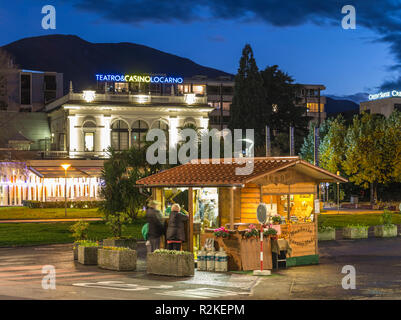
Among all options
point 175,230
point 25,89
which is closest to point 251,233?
point 175,230

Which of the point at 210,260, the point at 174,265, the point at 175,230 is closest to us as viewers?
the point at 174,265

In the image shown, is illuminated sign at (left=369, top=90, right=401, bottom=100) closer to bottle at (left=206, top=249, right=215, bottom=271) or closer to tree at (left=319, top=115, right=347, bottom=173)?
tree at (left=319, top=115, right=347, bottom=173)

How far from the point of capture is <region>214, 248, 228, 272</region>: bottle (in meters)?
20.8

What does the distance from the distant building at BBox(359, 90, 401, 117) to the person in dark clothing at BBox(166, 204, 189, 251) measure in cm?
10719

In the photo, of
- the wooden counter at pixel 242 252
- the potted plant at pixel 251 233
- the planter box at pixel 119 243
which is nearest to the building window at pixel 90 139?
the planter box at pixel 119 243

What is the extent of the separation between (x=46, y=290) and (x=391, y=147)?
59.7 meters

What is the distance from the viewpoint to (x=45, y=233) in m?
37.4

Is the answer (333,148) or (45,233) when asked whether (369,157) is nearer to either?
(333,148)

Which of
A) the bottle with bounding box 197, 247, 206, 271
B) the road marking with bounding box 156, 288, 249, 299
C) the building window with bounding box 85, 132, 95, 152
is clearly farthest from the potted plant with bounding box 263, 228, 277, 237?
the building window with bounding box 85, 132, 95, 152

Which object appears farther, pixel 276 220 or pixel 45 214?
pixel 45 214

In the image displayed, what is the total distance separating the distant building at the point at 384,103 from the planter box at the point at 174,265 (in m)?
109

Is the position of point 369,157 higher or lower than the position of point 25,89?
lower

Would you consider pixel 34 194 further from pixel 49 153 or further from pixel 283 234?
pixel 283 234

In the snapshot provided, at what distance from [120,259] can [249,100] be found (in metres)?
69.1
